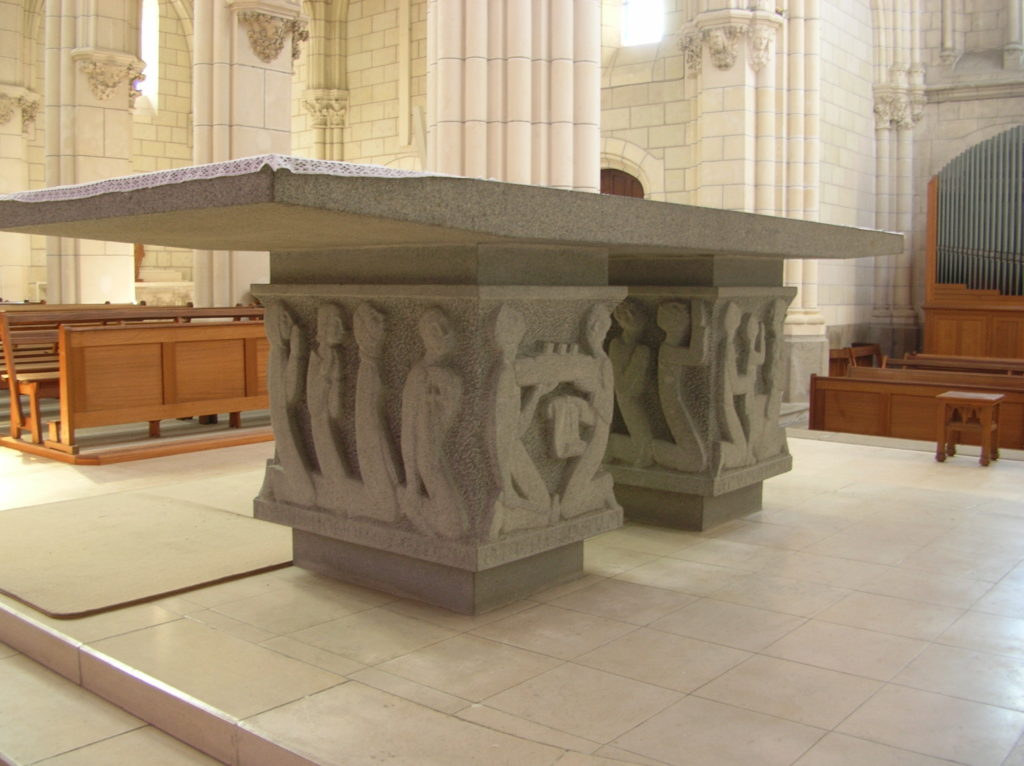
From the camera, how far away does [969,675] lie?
Answer: 2803 mm

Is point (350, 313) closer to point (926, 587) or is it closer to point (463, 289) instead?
point (463, 289)

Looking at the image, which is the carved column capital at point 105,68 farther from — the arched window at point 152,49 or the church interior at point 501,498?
the arched window at point 152,49

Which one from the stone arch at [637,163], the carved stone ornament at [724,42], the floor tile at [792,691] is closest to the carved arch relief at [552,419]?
the floor tile at [792,691]

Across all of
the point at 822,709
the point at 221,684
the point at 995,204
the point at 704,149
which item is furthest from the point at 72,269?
the point at 995,204

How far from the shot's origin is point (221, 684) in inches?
106

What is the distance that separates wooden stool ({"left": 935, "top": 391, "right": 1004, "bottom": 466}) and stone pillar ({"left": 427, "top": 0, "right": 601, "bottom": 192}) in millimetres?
3105

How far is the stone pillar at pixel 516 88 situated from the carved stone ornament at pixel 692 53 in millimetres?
4275

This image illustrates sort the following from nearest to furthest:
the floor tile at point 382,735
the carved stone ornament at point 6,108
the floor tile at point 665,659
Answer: the floor tile at point 382,735 → the floor tile at point 665,659 → the carved stone ornament at point 6,108

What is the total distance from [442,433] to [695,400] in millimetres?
1540

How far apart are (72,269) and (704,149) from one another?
7038mm

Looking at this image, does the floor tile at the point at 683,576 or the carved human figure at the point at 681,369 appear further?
the carved human figure at the point at 681,369

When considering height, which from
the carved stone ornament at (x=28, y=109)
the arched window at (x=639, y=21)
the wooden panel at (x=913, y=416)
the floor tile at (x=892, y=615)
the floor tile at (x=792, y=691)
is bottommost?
the floor tile at (x=792, y=691)

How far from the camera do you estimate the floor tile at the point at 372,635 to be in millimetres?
2953

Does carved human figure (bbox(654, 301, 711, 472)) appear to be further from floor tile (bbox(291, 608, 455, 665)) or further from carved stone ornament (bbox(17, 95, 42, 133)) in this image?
carved stone ornament (bbox(17, 95, 42, 133))
